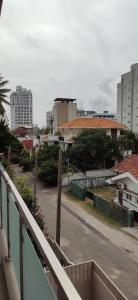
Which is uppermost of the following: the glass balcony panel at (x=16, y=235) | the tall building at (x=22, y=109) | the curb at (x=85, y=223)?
the tall building at (x=22, y=109)

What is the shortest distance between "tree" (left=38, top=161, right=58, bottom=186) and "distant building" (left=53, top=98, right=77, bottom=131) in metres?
23.1

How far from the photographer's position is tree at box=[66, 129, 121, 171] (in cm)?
2820

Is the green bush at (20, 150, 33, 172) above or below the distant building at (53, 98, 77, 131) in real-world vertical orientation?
below

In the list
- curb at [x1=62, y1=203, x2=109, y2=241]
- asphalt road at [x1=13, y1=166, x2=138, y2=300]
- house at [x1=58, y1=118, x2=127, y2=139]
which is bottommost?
asphalt road at [x1=13, y1=166, x2=138, y2=300]

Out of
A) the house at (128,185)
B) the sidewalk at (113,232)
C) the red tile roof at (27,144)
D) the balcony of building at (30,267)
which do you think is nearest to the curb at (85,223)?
the sidewalk at (113,232)

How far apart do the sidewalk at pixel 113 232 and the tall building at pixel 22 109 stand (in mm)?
97469

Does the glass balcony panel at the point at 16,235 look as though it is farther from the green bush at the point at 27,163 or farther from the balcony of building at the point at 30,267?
the green bush at the point at 27,163

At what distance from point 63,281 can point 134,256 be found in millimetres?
13418

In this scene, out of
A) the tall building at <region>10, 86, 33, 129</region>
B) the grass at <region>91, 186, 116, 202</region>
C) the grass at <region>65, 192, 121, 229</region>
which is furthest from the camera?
the tall building at <region>10, 86, 33, 129</region>

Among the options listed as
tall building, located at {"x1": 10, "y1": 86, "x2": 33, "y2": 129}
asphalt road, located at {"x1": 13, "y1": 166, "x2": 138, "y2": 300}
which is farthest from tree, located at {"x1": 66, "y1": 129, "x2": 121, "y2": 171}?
tall building, located at {"x1": 10, "y1": 86, "x2": 33, "y2": 129}

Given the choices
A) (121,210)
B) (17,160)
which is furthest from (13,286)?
(17,160)

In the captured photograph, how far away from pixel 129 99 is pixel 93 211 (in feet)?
156

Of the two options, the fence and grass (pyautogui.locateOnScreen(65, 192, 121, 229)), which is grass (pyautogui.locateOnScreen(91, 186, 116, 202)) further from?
grass (pyautogui.locateOnScreen(65, 192, 121, 229))

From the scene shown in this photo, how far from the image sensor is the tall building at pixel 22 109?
114500mm
